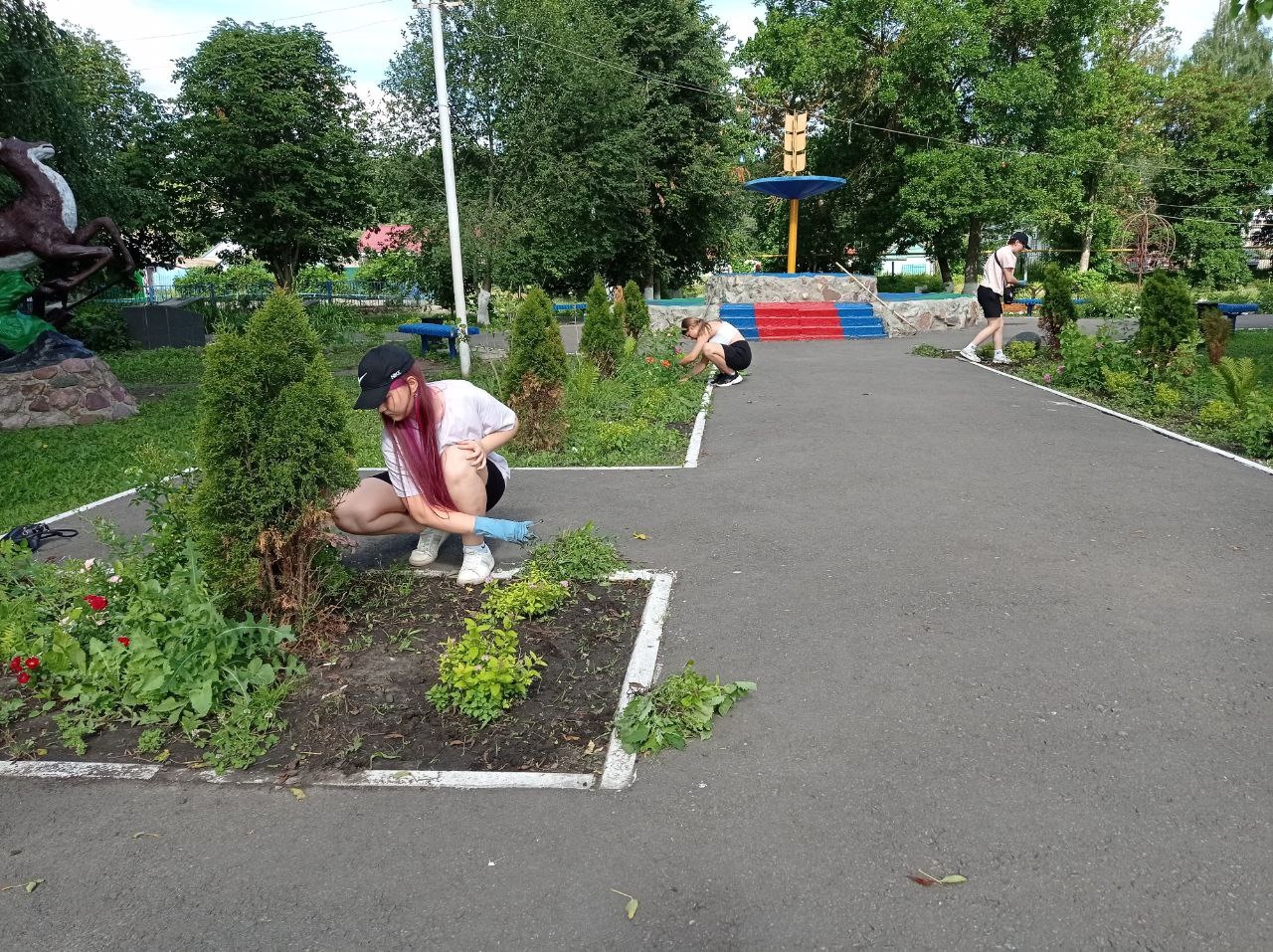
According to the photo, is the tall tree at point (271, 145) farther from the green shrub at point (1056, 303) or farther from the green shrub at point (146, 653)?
the green shrub at point (146, 653)

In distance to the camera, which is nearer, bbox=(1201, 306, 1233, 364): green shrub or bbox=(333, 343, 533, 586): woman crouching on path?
bbox=(333, 343, 533, 586): woman crouching on path

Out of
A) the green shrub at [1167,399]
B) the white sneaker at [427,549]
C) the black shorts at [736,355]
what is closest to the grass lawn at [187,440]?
the black shorts at [736,355]

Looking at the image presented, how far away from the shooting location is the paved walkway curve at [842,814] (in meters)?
2.42

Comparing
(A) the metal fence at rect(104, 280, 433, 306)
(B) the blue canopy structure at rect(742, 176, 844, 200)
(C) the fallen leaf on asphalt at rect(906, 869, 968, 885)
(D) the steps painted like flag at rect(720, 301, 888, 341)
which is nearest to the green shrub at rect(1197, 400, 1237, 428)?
(C) the fallen leaf on asphalt at rect(906, 869, 968, 885)

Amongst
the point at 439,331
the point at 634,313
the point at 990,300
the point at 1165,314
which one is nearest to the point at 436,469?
the point at 1165,314

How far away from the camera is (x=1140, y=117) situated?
40156 mm

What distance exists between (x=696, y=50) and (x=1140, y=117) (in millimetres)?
22482

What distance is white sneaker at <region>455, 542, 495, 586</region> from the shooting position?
4.74 meters

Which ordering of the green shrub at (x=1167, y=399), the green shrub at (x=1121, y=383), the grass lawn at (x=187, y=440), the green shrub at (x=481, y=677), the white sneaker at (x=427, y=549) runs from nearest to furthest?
the green shrub at (x=481, y=677) < the white sneaker at (x=427, y=549) < the grass lawn at (x=187, y=440) < the green shrub at (x=1167, y=399) < the green shrub at (x=1121, y=383)

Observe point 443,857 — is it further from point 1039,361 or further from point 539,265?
point 539,265

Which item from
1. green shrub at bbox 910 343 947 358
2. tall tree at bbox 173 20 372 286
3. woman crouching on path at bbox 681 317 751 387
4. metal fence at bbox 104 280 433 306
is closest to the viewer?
woman crouching on path at bbox 681 317 751 387

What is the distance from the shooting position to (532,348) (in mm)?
8242

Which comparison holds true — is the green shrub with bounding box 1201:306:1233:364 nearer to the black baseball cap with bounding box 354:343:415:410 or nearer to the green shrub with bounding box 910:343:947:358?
the green shrub with bounding box 910:343:947:358

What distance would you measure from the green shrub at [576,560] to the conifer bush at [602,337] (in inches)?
286
